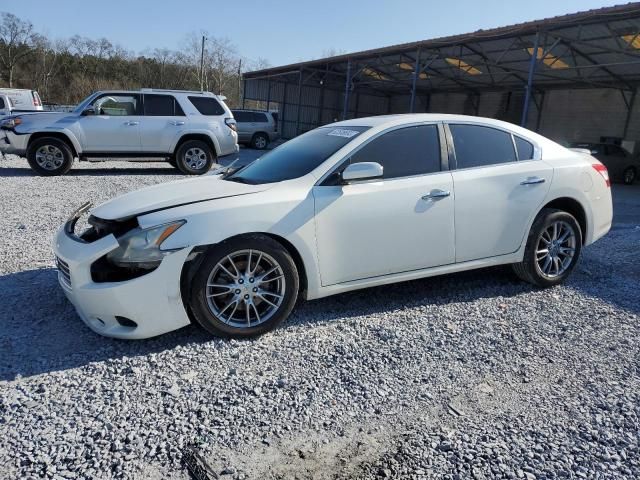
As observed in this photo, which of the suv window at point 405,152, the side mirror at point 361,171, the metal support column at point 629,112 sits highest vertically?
the metal support column at point 629,112

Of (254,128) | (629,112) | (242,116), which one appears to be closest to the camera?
(629,112)

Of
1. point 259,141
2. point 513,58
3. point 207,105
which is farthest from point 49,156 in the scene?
point 513,58

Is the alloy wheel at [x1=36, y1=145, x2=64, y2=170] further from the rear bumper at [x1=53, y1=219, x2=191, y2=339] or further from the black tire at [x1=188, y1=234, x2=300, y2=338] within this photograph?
the black tire at [x1=188, y1=234, x2=300, y2=338]

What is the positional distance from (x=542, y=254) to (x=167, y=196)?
10.9 ft

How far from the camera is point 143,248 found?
310 centimetres

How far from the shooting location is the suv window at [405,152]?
3.81 metres

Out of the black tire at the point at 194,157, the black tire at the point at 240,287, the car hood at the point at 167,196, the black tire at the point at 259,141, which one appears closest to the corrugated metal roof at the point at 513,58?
the black tire at the point at 259,141

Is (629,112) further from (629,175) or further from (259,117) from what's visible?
(259,117)

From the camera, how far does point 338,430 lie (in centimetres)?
248

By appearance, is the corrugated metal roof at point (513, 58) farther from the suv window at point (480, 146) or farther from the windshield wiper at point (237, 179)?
the windshield wiper at point (237, 179)

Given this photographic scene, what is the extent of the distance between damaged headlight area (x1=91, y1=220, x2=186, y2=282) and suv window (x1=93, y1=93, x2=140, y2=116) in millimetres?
9268

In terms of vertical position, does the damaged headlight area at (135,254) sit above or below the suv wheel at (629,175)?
below

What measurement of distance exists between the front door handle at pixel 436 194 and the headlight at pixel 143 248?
185 centimetres

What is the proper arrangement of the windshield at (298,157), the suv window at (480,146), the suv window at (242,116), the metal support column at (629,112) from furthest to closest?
the suv window at (242,116) → the metal support column at (629,112) → the suv window at (480,146) → the windshield at (298,157)
